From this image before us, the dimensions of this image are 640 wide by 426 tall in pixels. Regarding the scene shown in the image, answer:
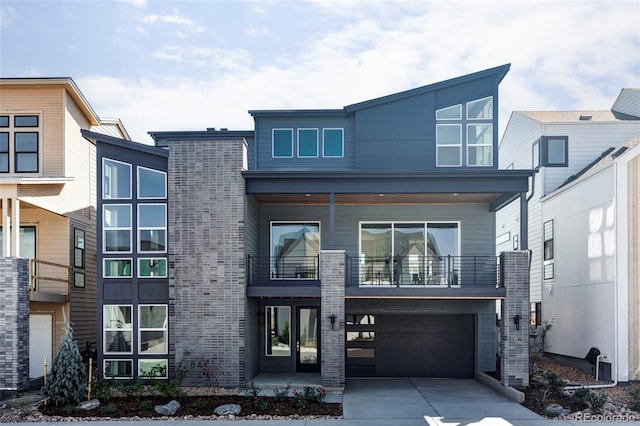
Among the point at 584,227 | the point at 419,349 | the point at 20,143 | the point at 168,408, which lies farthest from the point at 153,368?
the point at 584,227

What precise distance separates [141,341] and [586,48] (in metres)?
15.3

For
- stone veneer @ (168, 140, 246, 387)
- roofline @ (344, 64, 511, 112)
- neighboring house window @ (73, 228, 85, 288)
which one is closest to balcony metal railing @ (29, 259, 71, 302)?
neighboring house window @ (73, 228, 85, 288)

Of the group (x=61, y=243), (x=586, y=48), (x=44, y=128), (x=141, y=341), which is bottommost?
(x=141, y=341)

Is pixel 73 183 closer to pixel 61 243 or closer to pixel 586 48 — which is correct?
pixel 61 243

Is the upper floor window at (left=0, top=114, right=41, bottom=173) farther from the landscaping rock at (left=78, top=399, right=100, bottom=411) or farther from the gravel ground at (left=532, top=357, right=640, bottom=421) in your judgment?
the gravel ground at (left=532, top=357, right=640, bottom=421)

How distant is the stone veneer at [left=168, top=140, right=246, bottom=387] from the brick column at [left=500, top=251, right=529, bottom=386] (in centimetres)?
694

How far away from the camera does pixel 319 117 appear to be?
756 inches

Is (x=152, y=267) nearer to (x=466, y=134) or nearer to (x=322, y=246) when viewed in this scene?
(x=322, y=246)

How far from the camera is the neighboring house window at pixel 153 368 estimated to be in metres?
16.1

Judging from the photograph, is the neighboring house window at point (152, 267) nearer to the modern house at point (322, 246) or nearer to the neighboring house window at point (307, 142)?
the modern house at point (322, 246)

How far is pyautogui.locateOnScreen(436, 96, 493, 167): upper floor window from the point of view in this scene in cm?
1847

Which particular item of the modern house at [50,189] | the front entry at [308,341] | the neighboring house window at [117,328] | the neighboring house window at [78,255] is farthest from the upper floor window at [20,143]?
the front entry at [308,341]

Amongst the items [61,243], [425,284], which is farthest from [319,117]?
[61,243]

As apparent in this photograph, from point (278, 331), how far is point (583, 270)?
31.7 feet
